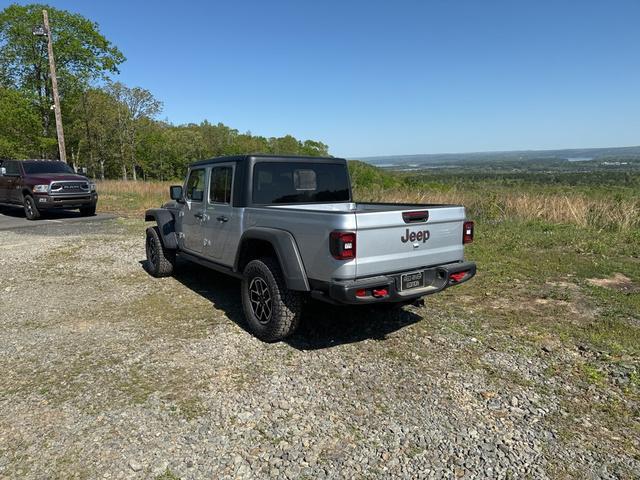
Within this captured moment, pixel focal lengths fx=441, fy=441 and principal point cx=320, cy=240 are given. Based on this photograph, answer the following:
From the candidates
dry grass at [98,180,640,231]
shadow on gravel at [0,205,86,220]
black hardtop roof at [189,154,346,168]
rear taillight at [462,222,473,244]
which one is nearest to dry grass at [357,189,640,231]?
dry grass at [98,180,640,231]

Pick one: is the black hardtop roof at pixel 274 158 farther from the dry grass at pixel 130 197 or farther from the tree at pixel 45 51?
the tree at pixel 45 51

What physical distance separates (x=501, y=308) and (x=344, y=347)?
2201mm

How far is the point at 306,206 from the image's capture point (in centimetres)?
515

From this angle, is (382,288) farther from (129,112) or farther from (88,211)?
(129,112)

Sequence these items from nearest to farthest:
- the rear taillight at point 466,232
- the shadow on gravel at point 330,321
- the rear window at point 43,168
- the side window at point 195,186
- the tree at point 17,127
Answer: the shadow on gravel at point 330,321, the rear taillight at point 466,232, the side window at point 195,186, the rear window at point 43,168, the tree at point 17,127

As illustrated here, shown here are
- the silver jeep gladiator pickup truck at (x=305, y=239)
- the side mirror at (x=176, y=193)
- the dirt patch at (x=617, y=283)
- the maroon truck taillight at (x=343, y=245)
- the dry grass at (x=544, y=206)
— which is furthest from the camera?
the dry grass at (x=544, y=206)

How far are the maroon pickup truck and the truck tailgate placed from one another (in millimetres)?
13135

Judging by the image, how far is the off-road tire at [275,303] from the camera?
4.09 metres

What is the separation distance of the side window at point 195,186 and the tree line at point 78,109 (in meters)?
19.2

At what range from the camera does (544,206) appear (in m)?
12.4

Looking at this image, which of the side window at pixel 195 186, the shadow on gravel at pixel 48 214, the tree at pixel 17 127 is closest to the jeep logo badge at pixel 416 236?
the side window at pixel 195 186

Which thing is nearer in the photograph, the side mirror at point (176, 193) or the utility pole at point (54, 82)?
the side mirror at point (176, 193)

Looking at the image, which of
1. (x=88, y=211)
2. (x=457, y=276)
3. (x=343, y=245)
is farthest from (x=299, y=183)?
(x=88, y=211)

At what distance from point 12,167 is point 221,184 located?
12.9m
